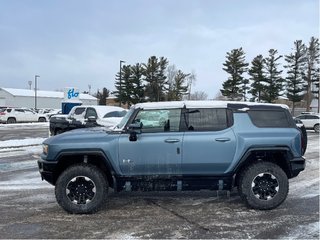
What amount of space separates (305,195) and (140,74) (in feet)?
185

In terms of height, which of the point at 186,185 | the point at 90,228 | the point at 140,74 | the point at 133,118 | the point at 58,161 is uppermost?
the point at 140,74

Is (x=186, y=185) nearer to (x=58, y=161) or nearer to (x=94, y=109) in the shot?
(x=58, y=161)

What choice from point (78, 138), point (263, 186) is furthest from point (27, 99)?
point (263, 186)

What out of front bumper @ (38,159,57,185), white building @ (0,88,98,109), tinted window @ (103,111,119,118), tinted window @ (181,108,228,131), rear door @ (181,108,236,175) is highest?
white building @ (0,88,98,109)

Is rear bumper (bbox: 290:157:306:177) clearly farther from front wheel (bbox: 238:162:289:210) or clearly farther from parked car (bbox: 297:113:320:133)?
parked car (bbox: 297:113:320:133)

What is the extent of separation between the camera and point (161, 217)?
236 inches

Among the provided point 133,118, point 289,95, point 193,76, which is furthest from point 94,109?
point 193,76

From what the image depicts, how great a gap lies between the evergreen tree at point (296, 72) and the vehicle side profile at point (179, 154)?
5169 centimetres

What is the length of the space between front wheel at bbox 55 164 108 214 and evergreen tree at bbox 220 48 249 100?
2055 inches

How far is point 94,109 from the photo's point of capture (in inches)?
618

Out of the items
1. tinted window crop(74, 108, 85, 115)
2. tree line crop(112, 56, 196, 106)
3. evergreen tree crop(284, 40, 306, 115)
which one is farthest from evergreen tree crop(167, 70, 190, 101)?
tinted window crop(74, 108, 85, 115)

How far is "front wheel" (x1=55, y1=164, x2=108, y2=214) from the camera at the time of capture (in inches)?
242

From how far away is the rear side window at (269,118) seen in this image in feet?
21.3

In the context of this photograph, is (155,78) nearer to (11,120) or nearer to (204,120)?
(11,120)
